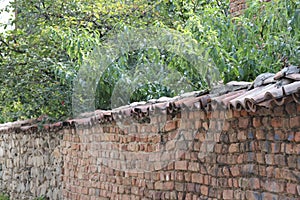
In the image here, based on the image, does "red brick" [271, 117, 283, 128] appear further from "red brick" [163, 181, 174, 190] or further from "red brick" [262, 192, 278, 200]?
"red brick" [163, 181, 174, 190]

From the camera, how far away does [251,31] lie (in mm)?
7301

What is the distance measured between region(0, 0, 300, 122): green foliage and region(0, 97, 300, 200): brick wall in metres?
0.84

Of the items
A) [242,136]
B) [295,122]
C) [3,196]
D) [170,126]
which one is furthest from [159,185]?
[3,196]

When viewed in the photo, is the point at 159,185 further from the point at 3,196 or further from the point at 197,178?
the point at 3,196

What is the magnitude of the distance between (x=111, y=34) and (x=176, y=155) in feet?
15.7

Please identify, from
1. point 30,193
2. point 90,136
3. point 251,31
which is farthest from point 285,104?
point 30,193

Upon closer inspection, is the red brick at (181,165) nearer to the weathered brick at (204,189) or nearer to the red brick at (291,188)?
the weathered brick at (204,189)

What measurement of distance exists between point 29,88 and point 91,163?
116 inches

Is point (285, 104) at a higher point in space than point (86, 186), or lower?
higher

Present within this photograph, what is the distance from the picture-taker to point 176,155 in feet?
20.9

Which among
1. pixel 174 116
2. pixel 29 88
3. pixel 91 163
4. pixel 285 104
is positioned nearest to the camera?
pixel 285 104

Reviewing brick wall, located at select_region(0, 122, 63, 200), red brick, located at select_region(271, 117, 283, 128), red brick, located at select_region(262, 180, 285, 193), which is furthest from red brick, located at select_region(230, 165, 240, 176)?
brick wall, located at select_region(0, 122, 63, 200)

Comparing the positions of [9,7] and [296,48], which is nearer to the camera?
[296,48]

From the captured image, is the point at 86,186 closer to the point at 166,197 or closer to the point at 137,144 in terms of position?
the point at 137,144
